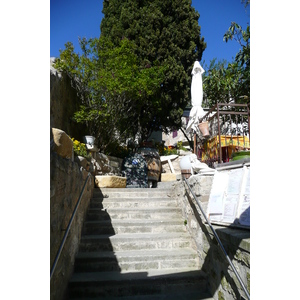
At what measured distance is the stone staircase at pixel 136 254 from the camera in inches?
126

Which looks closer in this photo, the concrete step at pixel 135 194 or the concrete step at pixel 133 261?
the concrete step at pixel 133 261

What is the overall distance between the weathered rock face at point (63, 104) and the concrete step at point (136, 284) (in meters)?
3.42

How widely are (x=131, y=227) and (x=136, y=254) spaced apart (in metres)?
0.64

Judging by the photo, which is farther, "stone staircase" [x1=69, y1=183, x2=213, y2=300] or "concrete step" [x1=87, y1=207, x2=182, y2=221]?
"concrete step" [x1=87, y1=207, x2=182, y2=221]

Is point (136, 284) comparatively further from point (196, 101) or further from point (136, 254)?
point (196, 101)

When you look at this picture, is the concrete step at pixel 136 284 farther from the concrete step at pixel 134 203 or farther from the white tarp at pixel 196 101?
the white tarp at pixel 196 101

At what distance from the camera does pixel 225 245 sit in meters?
2.85

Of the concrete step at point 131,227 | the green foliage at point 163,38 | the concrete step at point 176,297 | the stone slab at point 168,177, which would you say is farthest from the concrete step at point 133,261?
the green foliage at point 163,38

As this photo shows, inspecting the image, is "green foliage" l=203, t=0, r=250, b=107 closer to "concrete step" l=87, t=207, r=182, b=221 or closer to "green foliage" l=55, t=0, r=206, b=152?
"green foliage" l=55, t=0, r=206, b=152

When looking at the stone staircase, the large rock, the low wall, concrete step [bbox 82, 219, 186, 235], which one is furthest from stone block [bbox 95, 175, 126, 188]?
the large rock

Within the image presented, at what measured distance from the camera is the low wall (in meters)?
2.48

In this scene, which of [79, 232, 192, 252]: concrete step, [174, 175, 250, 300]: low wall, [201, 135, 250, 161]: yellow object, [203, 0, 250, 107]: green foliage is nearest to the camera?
[174, 175, 250, 300]: low wall
